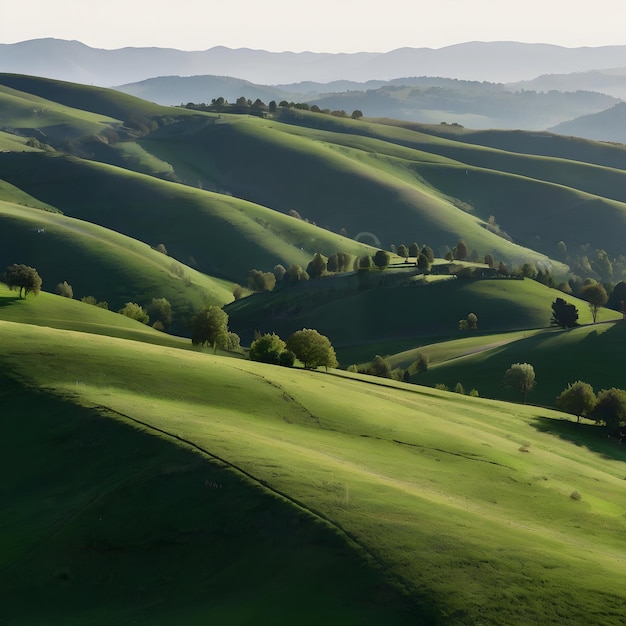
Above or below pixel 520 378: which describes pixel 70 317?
above

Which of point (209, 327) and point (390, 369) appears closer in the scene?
point (209, 327)

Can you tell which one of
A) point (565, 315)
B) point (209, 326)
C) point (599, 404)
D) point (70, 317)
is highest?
point (209, 326)

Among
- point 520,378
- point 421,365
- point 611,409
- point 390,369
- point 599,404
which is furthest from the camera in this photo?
point 421,365

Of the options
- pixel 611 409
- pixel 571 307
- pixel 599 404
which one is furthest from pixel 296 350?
pixel 571 307

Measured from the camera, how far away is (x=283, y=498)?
141 ft

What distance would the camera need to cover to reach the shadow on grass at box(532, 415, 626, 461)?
92.2 meters

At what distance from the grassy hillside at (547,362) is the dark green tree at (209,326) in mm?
52074

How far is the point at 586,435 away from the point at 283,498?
66.1m

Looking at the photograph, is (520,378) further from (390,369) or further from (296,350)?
(296,350)

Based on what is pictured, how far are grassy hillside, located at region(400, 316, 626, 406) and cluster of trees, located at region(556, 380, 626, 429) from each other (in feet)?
94.4

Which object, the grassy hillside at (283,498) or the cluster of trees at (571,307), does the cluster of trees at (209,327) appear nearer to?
the grassy hillside at (283,498)

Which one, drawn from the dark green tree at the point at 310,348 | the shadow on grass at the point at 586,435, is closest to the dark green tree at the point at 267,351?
the dark green tree at the point at 310,348

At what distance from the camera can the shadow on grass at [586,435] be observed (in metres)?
92.2

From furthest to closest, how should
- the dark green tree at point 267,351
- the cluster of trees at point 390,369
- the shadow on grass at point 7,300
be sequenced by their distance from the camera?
the cluster of trees at point 390,369 → the shadow on grass at point 7,300 → the dark green tree at point 267,351
